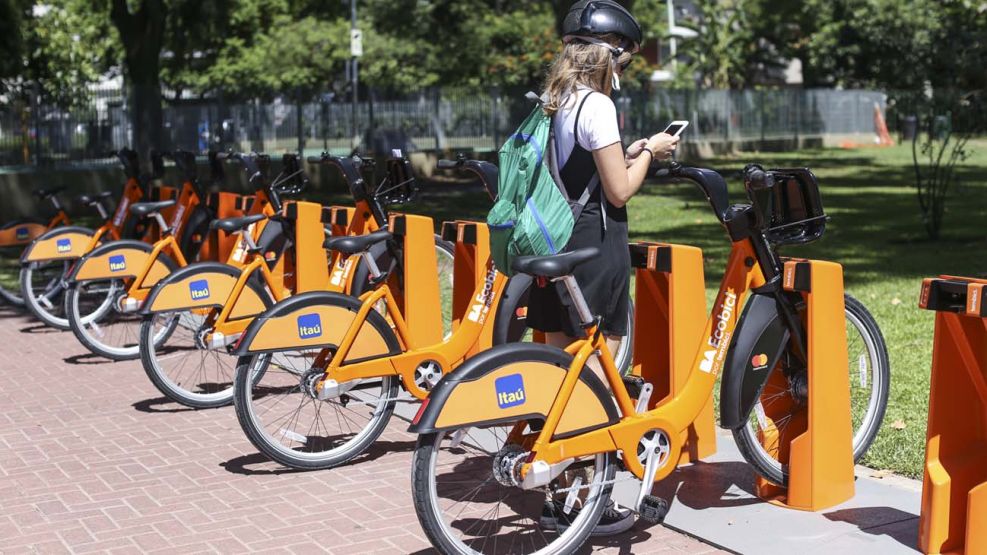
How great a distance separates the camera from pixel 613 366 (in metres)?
4.61

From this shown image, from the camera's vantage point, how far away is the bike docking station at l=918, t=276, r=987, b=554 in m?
4.38

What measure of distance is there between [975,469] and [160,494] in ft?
10.9

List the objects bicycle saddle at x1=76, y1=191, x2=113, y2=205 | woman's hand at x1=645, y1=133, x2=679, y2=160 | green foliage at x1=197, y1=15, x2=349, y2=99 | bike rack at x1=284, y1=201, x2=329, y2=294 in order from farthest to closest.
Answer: green foliage at x1=197, y1=15, x2=349, y2=99, bicycle saddle at x1=76, y1=191, x2=113, y2=205, bike rack at x1=284, y1=201, x2=329, y2=294, woman's hand at x1=645, y1=133, x2=679, y2=160

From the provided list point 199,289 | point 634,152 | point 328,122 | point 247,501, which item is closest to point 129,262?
point 199,289

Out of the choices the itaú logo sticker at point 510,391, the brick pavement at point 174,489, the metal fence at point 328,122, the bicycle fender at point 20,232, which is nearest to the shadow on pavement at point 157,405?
the brick pavement at point 174,489

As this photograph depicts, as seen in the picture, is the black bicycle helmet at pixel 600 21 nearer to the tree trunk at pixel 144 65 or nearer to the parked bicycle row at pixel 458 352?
the parked bicycle row at pixel 458 352

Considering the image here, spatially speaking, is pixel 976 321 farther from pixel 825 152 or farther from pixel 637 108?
pixel 825 152

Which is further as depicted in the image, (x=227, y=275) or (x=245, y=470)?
(x=227, y=275)

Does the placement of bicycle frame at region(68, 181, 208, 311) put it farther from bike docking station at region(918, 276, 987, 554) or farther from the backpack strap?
bike docking station at region(918, 276, 987, 554)

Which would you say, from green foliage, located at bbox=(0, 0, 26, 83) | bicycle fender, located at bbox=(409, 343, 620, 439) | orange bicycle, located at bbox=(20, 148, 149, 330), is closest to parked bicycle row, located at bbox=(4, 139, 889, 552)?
bicycle fender, located at bbox=(409, 343, 620, 439)

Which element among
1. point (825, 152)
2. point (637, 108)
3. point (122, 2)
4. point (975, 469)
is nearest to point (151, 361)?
point (975, 469)

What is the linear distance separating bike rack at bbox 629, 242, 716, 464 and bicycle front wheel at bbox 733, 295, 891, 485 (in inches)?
10.4

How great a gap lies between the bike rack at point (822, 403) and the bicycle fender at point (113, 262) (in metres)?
4.81

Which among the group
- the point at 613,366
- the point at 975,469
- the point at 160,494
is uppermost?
the point at 613,366
